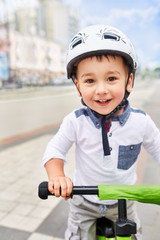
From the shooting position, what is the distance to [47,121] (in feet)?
29.3

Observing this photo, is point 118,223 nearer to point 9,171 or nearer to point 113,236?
point 113,236

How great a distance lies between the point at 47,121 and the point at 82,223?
740cm

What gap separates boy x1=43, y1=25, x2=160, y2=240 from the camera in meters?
1.46

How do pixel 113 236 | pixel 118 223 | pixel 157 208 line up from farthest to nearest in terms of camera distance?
pixel 157 208, pixel 113 236, pixel 118 223

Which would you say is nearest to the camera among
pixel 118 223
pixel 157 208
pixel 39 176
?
pixel 118 223

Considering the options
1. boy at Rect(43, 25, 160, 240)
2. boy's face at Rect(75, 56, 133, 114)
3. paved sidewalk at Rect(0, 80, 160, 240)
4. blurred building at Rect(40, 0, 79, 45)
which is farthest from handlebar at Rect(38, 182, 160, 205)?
blurred building at Rect(40, 0, 79, 45)

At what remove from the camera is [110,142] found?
1.57 meters

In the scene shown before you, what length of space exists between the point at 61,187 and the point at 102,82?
1.82ft

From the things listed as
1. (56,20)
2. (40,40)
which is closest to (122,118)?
(40,40)

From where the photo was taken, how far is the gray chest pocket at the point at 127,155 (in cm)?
158

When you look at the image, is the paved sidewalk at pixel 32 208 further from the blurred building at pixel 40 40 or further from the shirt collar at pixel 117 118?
the blurred building at pixel 40 40

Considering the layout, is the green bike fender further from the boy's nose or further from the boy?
the boy's nose

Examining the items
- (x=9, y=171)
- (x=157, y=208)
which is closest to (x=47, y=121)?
(x=9, y=171)

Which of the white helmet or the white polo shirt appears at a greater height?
the white helmet
